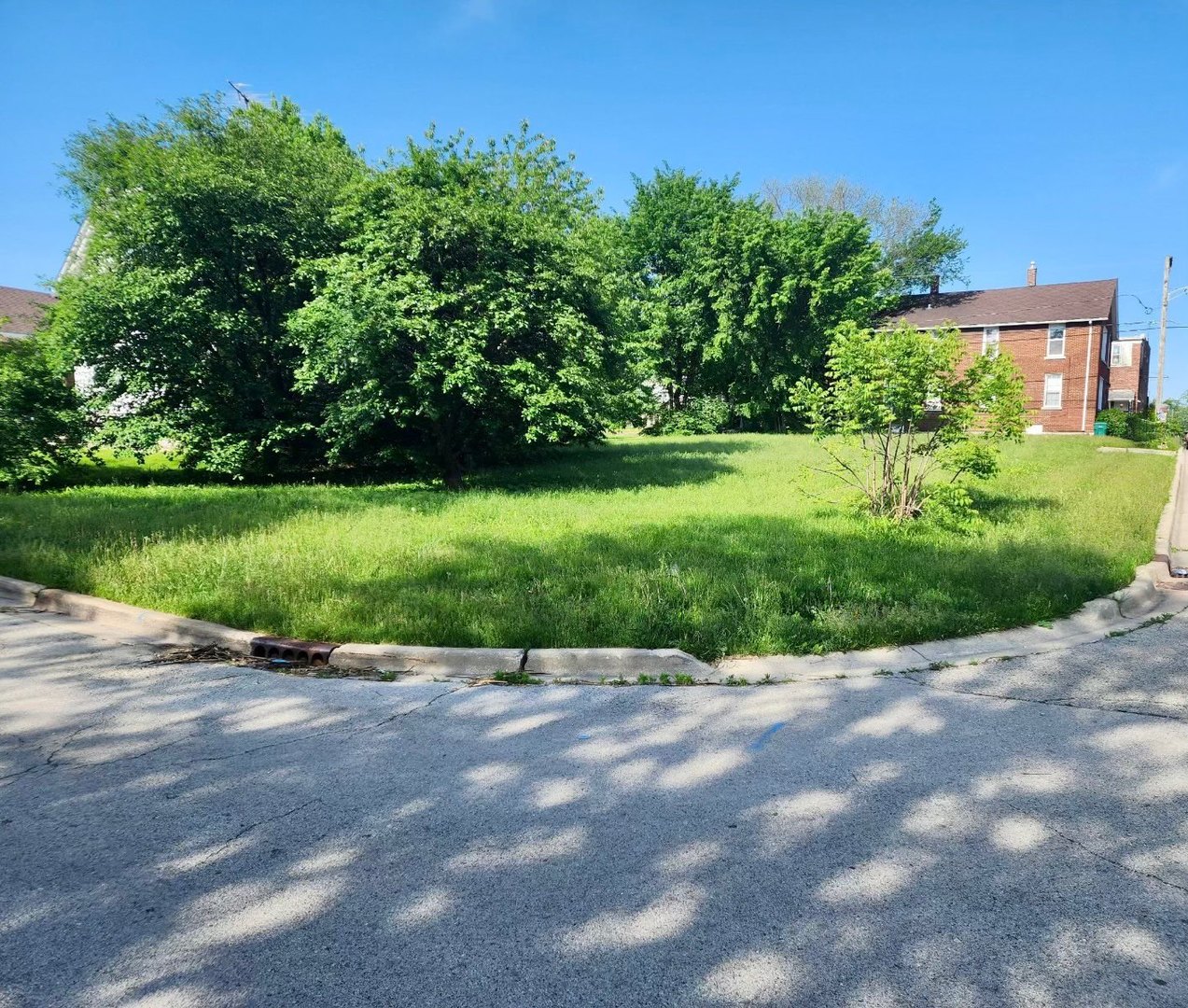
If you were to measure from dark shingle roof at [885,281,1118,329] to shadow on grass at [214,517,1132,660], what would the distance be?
33140 millimetres

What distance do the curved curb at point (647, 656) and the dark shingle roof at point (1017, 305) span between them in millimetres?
34675

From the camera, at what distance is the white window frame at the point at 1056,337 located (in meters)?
38.5

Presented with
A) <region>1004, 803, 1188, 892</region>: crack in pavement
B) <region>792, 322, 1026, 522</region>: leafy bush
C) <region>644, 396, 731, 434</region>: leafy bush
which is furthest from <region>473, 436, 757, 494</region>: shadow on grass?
<region>644, 396, 731, 434</region>: leafy bush

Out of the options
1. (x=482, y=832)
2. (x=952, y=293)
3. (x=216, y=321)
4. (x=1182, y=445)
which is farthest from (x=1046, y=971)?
(x=952, y=293)

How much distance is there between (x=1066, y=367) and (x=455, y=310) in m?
38.1

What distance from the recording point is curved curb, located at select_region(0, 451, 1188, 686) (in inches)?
185

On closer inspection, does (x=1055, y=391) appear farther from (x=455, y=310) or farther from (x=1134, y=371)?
(x=455, y=310)

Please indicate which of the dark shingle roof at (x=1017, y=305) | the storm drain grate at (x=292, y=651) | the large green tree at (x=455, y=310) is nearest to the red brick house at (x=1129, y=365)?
the dark shingle roof at (x=1017, y=305)

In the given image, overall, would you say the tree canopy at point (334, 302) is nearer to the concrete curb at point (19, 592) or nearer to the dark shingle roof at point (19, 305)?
the concrete curb at point (19, 592)

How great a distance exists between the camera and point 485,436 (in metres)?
17.2

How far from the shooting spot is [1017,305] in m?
41.6

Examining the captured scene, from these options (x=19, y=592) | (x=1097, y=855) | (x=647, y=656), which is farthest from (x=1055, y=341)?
(x=19, y=592)

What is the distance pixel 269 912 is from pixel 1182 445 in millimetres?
35525

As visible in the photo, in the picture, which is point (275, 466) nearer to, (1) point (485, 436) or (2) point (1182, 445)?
(1) point (485, 436)
